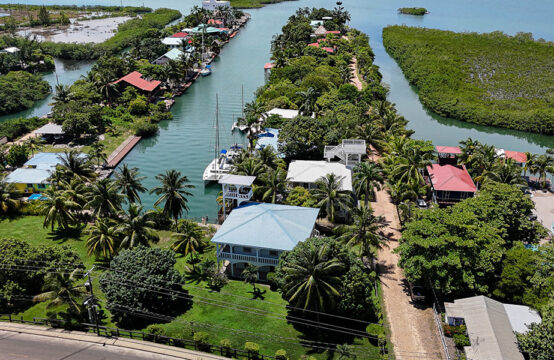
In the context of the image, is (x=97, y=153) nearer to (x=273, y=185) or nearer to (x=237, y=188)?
(x=237, y=188)

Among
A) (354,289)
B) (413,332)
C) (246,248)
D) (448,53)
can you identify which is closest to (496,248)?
(413,332)

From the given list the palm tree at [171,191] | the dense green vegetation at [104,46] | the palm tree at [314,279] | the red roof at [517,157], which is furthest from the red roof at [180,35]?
the palm tree at [314,279]

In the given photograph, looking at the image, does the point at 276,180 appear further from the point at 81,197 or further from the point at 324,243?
the point at 81,197

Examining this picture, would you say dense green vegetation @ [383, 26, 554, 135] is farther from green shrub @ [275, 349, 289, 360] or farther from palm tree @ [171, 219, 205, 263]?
green shrub @ [275, 349, 289, 360]

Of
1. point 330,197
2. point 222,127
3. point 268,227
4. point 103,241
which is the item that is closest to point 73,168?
point 103,241

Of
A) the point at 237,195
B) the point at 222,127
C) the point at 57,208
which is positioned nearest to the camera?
the point at 57,208

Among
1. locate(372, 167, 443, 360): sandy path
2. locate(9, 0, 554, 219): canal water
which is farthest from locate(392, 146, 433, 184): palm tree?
locate(9, 0, 554, 219): canal water
